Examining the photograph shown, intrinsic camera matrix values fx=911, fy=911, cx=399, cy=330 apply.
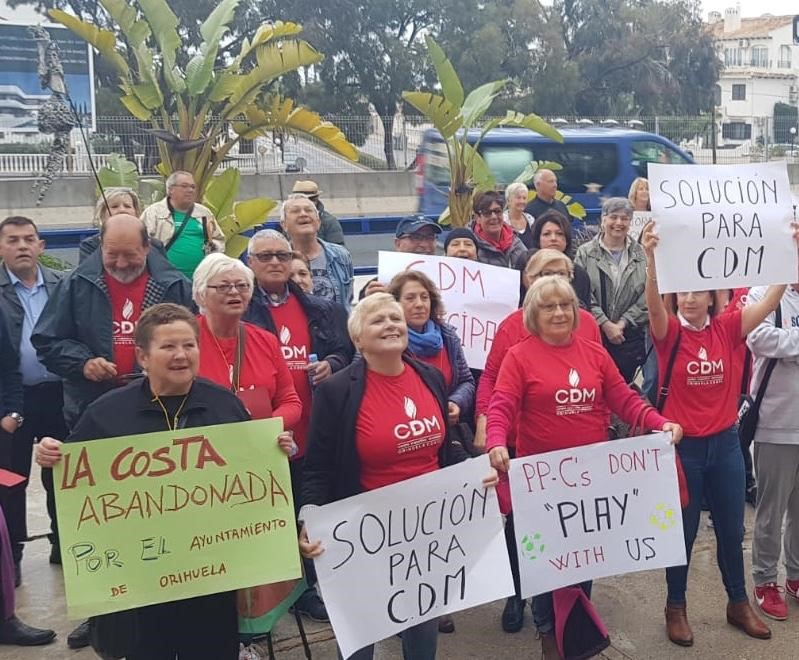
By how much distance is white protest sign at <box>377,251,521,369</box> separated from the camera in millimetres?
5223

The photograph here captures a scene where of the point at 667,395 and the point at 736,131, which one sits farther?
the point at 736,131

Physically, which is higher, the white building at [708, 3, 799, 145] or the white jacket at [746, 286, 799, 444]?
the white building at [708, 3, 799, 145]

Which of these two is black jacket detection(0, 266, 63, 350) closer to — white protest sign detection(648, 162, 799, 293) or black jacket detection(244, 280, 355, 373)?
black jacket detection(244, 280, 355, 373)

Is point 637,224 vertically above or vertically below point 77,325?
above

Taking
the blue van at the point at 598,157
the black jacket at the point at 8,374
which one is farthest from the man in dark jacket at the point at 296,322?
the blue van at the point at 598,157

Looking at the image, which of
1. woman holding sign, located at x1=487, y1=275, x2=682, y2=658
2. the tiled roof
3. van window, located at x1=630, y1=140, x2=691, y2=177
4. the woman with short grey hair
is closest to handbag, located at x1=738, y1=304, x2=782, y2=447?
woman holding sign, located at x1=487, y1=275, x2=682, y2=658

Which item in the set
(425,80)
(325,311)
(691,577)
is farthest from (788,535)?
(425,80)

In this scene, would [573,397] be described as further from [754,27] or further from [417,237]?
[754,27]

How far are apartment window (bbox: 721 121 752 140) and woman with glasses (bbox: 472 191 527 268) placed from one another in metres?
22.7

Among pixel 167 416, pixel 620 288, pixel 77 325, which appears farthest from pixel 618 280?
pixel 167 416

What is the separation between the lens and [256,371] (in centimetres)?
368

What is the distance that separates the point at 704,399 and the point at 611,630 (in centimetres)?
117

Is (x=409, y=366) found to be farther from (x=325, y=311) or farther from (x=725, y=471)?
(x=725, y=471)

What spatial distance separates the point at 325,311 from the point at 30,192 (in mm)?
13323
